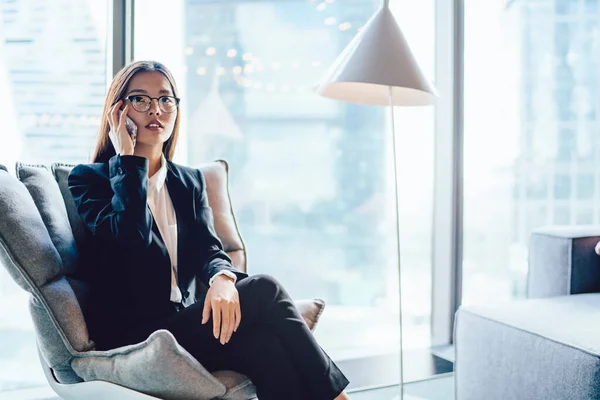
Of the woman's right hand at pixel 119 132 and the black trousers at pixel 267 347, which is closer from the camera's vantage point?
the black trousers at pixel 267 347

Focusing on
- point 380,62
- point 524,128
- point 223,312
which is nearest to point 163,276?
point 223,312

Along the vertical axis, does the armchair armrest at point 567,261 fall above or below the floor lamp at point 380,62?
below

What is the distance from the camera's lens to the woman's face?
1.48 meters

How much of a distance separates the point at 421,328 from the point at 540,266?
Answer: 0.96 meters

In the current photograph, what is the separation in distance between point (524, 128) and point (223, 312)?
2182mm

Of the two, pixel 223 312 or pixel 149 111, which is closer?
pixel 223 312

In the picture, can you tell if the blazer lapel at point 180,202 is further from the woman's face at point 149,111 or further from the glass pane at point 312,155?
the glass pane at point 312,155

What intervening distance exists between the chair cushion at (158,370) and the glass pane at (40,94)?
41.8 inches

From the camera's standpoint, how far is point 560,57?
2.78 meters

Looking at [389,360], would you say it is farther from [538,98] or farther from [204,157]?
[538,98]

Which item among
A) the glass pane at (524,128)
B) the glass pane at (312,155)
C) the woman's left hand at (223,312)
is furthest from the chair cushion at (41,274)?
the glass pane at (524,128)

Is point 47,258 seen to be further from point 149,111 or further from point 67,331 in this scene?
point 149,111

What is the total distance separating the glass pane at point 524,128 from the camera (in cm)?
276

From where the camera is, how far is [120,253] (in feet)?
4.46
